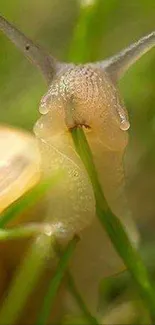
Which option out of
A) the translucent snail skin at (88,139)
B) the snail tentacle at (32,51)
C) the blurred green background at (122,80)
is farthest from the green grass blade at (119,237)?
the blurred green background at (122,80)

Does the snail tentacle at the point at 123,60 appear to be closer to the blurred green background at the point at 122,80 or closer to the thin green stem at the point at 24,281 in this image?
the blurred green background at the point at 122,80

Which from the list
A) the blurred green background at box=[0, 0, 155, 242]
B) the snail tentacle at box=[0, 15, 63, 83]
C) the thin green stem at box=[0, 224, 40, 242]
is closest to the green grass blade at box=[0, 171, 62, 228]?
the thin green stem at box=[0, 224, 40, 242]

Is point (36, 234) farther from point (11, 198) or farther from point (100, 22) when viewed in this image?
point (100, 22)

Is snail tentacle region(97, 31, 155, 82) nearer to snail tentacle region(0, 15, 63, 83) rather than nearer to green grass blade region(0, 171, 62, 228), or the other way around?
snail tentacle region(0, 15, 63, 83)

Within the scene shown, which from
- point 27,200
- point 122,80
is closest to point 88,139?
point 27,200

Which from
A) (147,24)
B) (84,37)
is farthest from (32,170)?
(147,24)

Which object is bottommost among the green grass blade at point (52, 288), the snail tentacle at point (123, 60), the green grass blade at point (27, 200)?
the green grass blade at point (52, 288)
